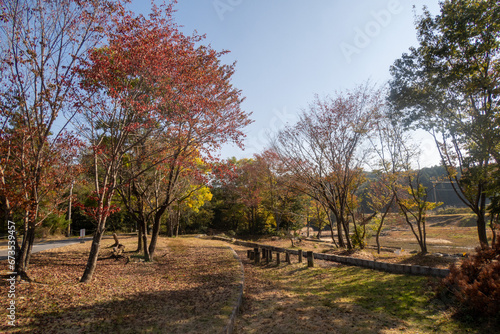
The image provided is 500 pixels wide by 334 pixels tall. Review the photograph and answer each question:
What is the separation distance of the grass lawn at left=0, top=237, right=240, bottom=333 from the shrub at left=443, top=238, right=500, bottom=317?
14.4 feet

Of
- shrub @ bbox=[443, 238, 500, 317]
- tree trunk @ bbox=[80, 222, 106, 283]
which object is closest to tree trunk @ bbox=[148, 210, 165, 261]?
tree trunk @ bbox=[80, 222, 106, 283]

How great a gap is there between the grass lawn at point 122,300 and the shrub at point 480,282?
4388mm

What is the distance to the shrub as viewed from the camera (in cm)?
427

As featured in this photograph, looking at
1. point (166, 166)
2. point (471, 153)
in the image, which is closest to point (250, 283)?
point (166, 166)

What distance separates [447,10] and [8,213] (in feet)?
45.4

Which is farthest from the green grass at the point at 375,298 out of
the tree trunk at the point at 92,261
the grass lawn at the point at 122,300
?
the tree trunk at the point at 92,261

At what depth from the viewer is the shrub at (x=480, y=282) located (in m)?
4.27

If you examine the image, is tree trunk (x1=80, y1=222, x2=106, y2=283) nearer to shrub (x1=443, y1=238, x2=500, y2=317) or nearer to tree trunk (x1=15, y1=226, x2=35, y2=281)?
tree trunk (x1=15, y1=226, x2=35, y2=281)

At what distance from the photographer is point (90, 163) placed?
10.2m

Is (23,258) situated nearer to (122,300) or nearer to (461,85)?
(122,300)

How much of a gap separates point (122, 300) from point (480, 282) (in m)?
6.90

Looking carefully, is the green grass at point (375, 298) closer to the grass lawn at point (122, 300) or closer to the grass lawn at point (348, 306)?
the grass lawn at point (348, 306)

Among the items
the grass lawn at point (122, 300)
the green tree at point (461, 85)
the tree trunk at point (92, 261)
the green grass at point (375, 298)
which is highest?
the green tree at point (461, 85)

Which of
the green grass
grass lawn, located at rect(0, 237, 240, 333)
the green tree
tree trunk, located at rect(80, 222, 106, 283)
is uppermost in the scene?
the green tree
